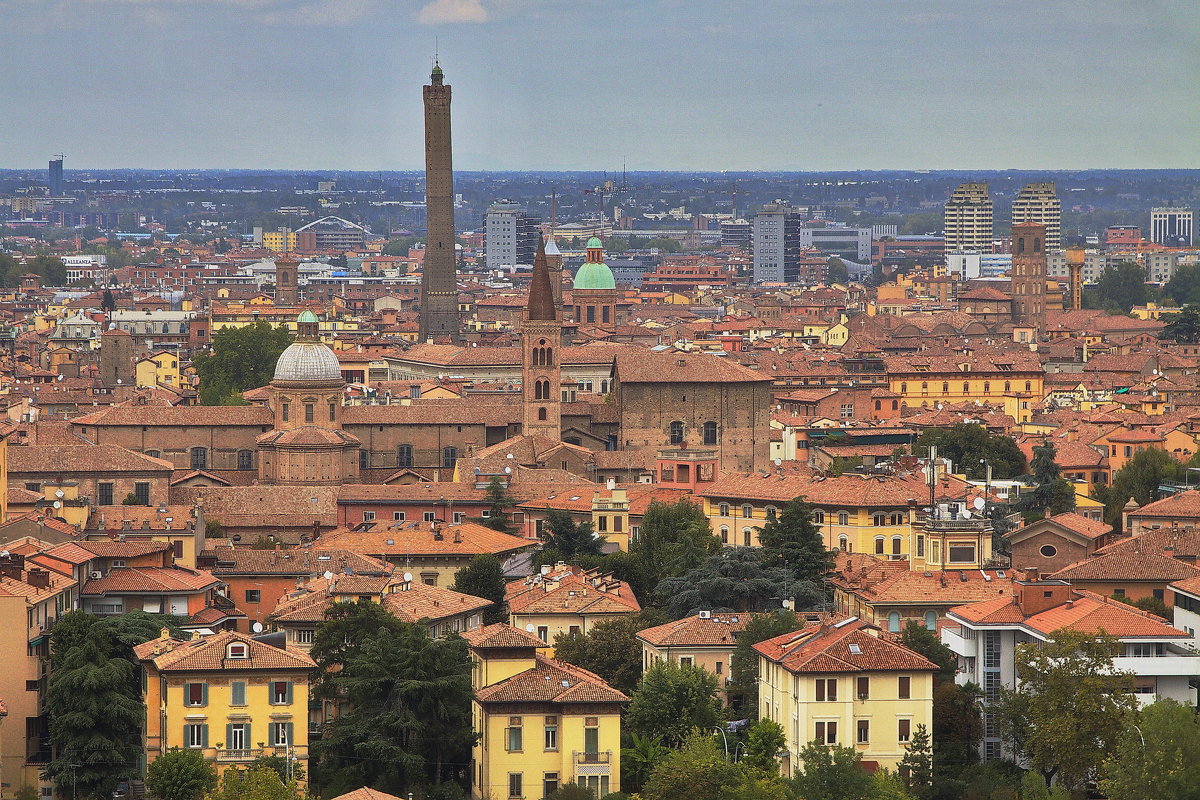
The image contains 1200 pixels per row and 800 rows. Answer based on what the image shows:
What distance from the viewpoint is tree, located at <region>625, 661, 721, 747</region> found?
37.8 m

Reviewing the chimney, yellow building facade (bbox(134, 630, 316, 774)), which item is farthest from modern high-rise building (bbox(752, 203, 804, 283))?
yellow building facade (bbox(134, 630, 316, 774))

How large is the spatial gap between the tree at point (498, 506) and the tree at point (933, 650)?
17.3m

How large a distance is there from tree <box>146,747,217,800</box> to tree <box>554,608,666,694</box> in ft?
25.6

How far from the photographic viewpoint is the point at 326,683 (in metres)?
38.5

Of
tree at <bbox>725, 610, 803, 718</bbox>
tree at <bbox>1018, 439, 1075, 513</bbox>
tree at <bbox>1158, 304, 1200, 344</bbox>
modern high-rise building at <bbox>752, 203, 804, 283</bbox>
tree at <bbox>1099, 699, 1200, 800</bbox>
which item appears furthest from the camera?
modern high-rise building at <bbox>752, 203, 804, 283</bbox>

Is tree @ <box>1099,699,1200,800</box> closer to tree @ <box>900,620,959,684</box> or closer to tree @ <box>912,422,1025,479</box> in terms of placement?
tree @ <box>900,620,959,684</box>

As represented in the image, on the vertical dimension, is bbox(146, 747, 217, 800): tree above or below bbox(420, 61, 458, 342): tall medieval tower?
below

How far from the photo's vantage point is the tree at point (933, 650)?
39625 millimetres

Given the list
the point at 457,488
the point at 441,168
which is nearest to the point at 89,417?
the point at 457,488

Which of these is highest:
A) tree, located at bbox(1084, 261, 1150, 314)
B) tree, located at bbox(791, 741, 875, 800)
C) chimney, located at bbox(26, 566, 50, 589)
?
chimney, located at bbox(26, 566, 50, 589)

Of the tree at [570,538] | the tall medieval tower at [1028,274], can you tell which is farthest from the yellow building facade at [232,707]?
the tall medieval tower at [1028,274]

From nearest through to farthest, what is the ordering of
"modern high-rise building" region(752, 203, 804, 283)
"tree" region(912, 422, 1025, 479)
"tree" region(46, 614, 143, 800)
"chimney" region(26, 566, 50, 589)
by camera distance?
"tree" region(46, 614, 143, 800)
"chimney" region(26, 566, 50, 589)
"tree" region(912, 422, 1025, 479)
"modern high-rise building" region(752, 203, 804, 283)

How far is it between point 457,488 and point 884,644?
2355 centimetres

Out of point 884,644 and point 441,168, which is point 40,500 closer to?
point 884,644
